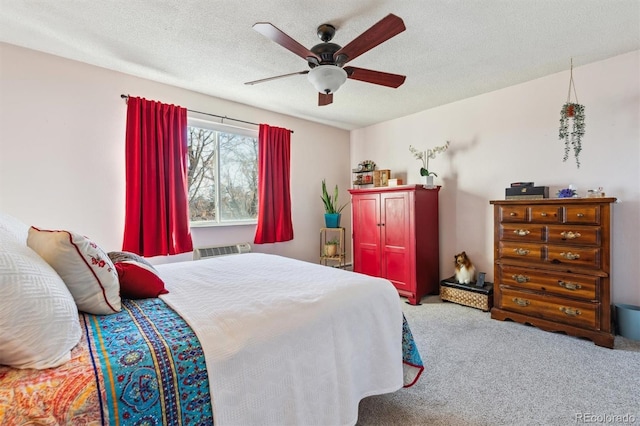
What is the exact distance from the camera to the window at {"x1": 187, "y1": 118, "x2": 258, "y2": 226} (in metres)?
3.53

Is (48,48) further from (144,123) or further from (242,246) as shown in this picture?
(242,246)

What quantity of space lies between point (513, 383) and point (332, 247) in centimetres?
267

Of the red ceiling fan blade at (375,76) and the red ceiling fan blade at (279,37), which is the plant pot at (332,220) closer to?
the red ceiling fan blade at (375,76)

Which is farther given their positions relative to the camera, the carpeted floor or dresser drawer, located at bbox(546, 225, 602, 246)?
dresser drawer, located at bbox(546, 225, 602, 246)

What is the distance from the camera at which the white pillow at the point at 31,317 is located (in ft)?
2.77

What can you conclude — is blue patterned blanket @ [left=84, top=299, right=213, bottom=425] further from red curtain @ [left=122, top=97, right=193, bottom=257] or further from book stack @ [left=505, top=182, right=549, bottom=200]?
book stack @ [left=505, top=182, right=549, bottom=200]

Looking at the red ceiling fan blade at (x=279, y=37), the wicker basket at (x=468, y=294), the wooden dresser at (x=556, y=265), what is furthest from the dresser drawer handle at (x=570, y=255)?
the red ceiling fan blade at (x=279, y=37)

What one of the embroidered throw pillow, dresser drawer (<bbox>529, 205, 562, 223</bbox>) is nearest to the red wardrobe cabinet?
dresser drawer (<bbox>529, 205, 562, 223</bbox>)

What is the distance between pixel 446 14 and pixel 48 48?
10.3 ft

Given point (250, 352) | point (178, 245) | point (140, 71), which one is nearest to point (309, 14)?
point (140, 71)

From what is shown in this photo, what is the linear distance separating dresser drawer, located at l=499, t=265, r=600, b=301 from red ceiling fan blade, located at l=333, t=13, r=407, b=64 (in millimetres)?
2395
